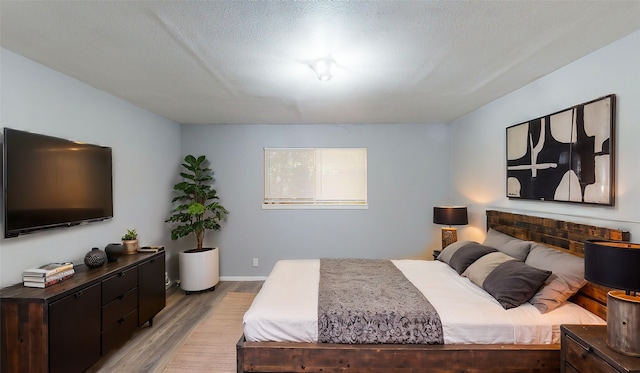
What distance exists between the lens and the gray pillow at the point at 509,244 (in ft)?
8.59

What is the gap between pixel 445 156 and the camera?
15.4 feet

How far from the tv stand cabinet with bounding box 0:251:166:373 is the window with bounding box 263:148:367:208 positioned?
7.50 ft

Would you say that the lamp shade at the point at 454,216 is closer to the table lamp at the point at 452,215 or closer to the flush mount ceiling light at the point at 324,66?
the table lamp at the point at 452,215

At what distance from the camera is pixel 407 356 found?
200 centimetres

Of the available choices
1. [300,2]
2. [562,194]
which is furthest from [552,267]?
[300,2]

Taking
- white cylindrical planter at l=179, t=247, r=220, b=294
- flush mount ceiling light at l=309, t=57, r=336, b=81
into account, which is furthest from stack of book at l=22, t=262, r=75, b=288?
flush mount ceiling light at l=309, t=57, r=336, b=81

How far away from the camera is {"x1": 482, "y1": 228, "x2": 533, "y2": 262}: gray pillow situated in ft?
8.59

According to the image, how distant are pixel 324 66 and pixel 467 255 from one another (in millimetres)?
2256

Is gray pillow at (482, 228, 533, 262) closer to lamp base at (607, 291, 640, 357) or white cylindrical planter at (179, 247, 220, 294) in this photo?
lamp base at (607, 291, 640, 357)

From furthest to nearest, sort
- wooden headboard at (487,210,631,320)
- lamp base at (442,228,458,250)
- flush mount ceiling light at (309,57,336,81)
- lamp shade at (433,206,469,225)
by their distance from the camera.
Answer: lamp base at (442,228,458,250) → lamp shade at (433,206,469,225) → flush mount ceiling light at (309,57,336,81) → wooden headboard at (487,210,631,320)

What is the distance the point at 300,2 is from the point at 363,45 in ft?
2.08

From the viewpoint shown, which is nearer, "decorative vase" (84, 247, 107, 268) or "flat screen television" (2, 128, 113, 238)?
"flat screen television" (2, 128, 113, 238)

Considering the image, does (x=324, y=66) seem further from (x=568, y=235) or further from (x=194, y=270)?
(x=194, y=270)

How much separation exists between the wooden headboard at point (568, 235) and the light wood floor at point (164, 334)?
3332mm
